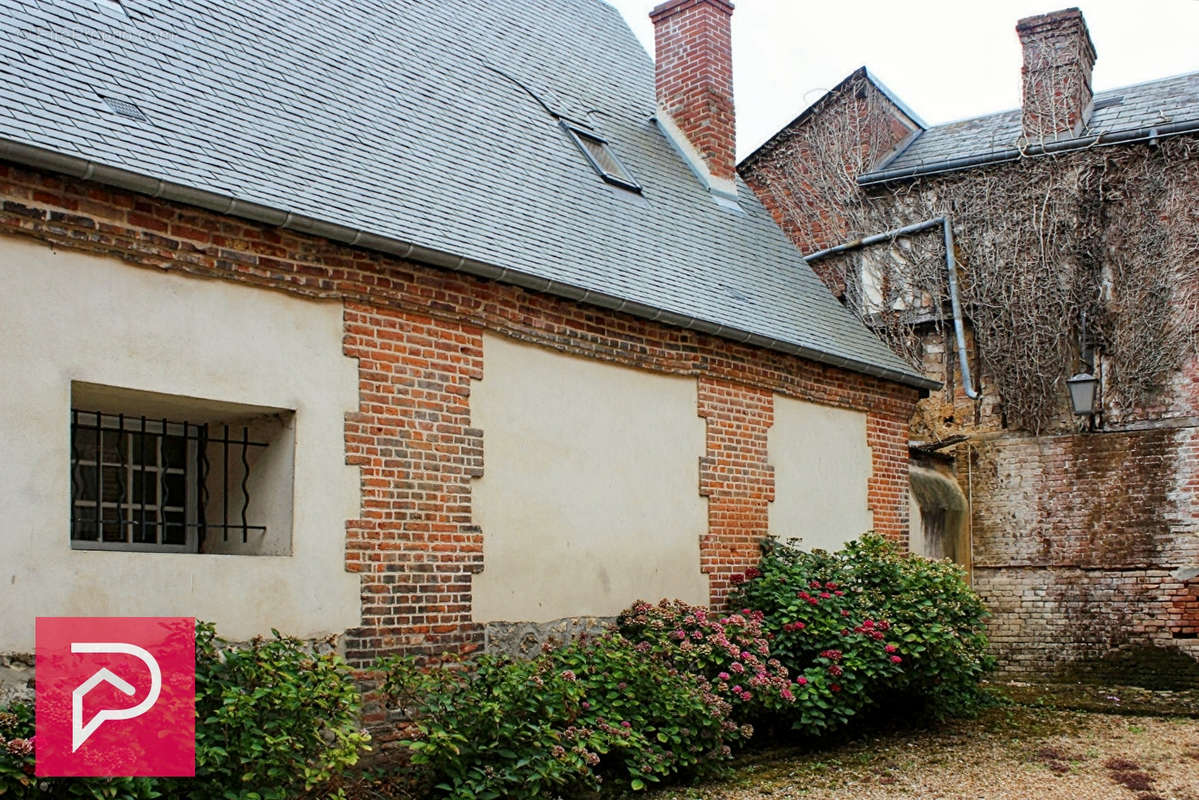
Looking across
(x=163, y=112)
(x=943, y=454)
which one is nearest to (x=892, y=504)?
(x=943, y=454)

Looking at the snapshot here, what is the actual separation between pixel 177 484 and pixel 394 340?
1.53 meters

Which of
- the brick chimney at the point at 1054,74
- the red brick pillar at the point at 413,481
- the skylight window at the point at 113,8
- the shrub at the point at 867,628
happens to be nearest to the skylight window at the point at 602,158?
the red brick pillar at the point at 413,481

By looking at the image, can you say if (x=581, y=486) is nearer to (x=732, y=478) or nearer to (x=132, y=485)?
(x=732, y=478)

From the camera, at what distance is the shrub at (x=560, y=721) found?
271 inches

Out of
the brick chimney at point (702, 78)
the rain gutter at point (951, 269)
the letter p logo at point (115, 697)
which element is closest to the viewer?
the letter p logo at point (115, 697)

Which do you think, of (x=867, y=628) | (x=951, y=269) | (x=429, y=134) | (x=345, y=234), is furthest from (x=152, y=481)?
(x=951, y=269)

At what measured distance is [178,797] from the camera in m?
5.71

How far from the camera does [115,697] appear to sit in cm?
596

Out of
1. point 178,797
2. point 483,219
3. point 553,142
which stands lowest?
point 178,797

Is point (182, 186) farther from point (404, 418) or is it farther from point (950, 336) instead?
point (950, 336)

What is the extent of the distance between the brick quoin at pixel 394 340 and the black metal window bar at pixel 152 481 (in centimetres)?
72

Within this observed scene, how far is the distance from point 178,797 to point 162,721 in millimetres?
350

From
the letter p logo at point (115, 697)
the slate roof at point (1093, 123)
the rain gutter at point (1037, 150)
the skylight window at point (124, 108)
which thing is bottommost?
the letter p logo at point (115, 697)

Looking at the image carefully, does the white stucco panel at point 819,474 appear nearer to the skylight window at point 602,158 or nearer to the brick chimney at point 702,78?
the skylight window at point 602,158
